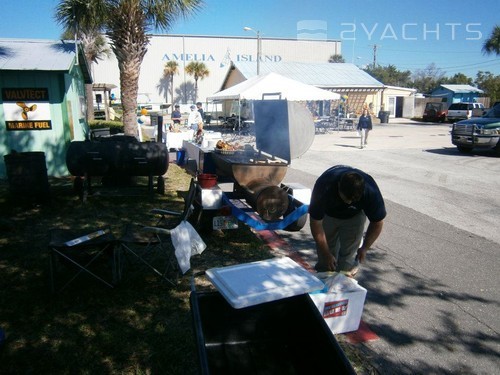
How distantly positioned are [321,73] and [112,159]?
1112 inches

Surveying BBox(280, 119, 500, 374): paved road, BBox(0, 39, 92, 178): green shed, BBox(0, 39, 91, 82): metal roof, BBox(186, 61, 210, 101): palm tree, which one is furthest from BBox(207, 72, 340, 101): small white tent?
BBox(186, 61, 210, 101): palm tree

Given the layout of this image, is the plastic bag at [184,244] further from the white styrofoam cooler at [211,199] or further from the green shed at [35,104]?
the green shed at [35,104]

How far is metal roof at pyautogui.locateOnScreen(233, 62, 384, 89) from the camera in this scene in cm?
3153

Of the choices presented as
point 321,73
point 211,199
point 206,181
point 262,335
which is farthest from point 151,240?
point 321,73

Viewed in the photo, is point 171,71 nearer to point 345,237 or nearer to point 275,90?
point 275,90

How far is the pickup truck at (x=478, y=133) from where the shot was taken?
551 inches

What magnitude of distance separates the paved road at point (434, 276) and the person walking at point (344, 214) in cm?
61

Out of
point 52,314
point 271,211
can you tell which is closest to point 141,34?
point 271,211

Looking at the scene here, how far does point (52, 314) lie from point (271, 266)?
7.11ft

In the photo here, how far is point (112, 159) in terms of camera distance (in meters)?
7.48

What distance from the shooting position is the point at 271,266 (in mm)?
2994

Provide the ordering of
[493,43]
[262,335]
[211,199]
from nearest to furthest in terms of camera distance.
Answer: [262,335] → [211,199] → [493,43]

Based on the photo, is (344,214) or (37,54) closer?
(344,214)

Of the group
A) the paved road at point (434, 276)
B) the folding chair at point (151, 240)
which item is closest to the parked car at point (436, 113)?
the paved road at point (434, 276)
